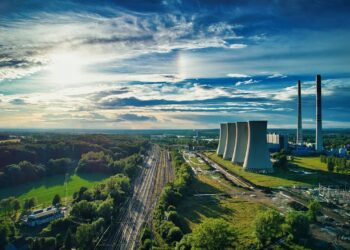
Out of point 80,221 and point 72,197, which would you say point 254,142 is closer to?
point 72,197

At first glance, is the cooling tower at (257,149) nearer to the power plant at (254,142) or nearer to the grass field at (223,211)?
the power plant at (254,142)

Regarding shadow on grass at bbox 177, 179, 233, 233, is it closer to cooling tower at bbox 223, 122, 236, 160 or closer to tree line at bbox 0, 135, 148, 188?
tree line at bbox 0, 135, 148, 188

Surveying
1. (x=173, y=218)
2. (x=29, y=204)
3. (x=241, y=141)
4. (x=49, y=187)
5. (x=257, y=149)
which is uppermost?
(x=241, y=141)

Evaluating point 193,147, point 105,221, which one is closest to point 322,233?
point 105,221

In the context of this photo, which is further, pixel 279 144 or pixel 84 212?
pixel 279 144

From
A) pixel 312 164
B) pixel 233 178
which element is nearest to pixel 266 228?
pixel 233 178

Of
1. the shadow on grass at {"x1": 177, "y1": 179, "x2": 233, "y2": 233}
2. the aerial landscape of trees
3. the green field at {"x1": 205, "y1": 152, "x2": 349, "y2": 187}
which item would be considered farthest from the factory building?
the shadow on grass at {"x1": 177, "y1": 179, "x2": 233, "y2": 233}

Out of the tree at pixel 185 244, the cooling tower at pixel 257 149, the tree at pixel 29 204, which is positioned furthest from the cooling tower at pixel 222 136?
the tree at pixel 185 244

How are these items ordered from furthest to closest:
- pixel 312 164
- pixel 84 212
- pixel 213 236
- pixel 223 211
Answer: pixel 312 164
pixel 223 211
pixel 84 212
pixel 213 236
